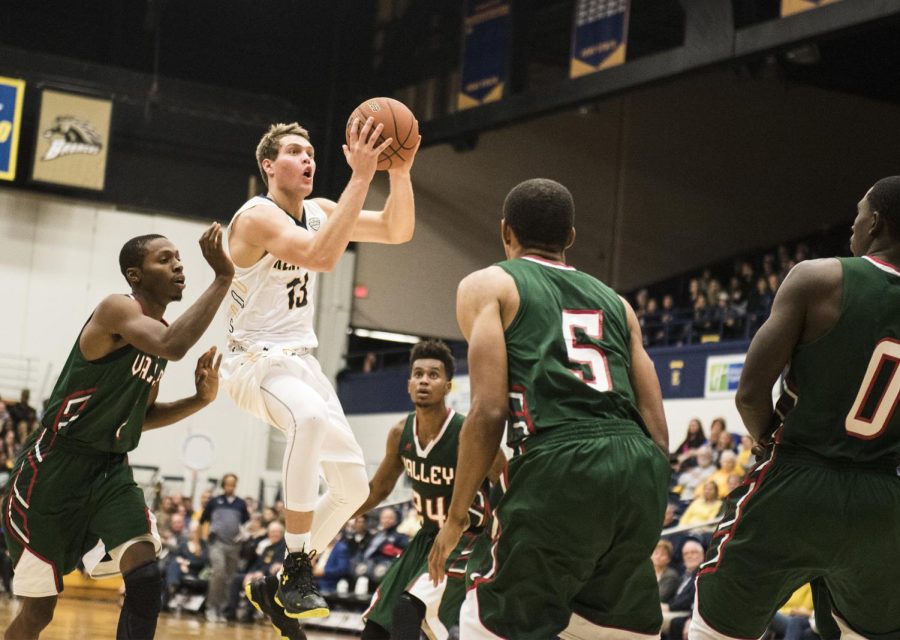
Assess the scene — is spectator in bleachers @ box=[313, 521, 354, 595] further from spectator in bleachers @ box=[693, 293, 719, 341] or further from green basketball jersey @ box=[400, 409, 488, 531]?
green basketball jersey @ box=[400, 409, 488, 531]

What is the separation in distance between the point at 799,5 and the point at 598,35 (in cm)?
348

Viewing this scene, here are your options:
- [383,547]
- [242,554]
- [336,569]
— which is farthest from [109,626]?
[242,554]

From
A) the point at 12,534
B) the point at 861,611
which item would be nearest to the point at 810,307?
the point at 861,611

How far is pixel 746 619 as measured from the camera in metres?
4.10

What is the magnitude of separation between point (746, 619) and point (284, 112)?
20.0 metres

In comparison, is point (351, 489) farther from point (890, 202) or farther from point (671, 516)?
point (671, 516)

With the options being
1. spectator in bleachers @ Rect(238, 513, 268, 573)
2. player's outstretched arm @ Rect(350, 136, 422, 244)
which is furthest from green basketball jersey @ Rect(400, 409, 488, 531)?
spectator in bleachers @ Rect(238, 513, 268, 573)

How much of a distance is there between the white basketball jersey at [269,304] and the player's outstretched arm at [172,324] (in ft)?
→ 1.68

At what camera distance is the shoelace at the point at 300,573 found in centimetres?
528

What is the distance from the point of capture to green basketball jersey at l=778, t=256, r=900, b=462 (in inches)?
160

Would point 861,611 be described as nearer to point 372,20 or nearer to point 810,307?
point 810,307

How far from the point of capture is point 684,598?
416 inches

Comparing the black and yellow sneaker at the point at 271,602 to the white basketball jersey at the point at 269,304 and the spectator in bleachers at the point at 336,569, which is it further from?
the spectator in bleachers at the point at 336,569

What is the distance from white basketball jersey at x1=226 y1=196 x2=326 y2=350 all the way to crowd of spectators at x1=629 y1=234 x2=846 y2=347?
11322 millimetres
